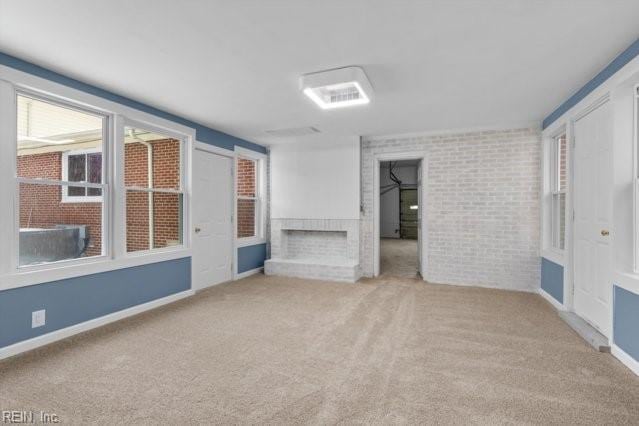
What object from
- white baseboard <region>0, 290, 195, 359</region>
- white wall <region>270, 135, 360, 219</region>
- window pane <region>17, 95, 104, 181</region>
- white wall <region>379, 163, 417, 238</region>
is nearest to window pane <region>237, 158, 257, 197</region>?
white wall <region>270, 135, 360, 219</region>

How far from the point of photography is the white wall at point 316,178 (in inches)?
217

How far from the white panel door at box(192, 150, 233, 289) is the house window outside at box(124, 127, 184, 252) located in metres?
0.25

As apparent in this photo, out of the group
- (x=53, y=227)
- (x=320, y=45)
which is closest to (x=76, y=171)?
(x=53, y=227)

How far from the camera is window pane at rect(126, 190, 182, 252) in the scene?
3.73m

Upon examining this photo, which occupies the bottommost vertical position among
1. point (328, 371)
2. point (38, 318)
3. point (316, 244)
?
point (328, 371)

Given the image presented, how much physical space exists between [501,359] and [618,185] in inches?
67.0

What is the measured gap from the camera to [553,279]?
3957 mm

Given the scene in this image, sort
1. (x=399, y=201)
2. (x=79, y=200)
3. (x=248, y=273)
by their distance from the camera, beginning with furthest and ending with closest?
(x=399, y=201), (x=248, y=273), (x=79, y=200)

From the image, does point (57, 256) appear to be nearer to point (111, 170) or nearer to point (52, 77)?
point (111, 170)

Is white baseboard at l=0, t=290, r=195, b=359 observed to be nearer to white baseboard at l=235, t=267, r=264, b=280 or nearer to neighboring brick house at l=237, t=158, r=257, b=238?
white baseboard at l=235, t=267, r=264, b=280

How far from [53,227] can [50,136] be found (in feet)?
2.83

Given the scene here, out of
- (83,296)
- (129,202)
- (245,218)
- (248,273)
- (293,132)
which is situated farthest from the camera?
(245,218)

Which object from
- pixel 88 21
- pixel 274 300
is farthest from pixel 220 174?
pixel 88 21

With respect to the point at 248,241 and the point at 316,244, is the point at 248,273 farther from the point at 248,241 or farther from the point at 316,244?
the point at 316,244
